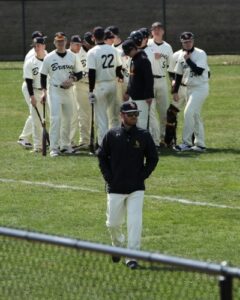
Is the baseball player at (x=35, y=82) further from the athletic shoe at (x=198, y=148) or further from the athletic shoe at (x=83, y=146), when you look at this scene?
the athletic shoe at (x=198, y=148)

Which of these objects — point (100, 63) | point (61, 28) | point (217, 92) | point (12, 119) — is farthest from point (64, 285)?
point (61, 28)

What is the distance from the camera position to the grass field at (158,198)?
1221cm

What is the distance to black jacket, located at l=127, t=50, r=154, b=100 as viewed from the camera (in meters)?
17.3

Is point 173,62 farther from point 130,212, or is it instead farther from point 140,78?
point 130,212

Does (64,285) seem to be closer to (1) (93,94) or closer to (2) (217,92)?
(1) (93,94)

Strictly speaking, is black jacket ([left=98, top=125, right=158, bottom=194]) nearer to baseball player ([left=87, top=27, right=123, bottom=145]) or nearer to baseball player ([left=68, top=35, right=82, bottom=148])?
baseball player ([left=87, top=27, right=123, bottom=145])

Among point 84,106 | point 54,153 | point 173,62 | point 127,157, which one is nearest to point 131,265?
point 127,157

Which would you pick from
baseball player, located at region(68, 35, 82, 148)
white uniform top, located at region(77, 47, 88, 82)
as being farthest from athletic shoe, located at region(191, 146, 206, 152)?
white uniform top, located at region(77, 47, 88, 82)

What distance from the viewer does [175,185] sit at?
15719mm

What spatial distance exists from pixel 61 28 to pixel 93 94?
23104 millimetres

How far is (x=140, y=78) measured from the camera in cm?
1756

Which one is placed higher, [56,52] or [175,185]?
[56,52]

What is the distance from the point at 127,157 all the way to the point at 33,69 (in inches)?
340

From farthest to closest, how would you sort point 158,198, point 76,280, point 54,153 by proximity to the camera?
1. point 54,153
2. point 158,198
3. point 76,280
